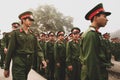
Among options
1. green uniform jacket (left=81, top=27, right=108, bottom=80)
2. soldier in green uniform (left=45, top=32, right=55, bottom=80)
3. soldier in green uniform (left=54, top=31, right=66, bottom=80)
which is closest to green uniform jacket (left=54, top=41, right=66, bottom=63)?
soldier in green uniform (left=54, top=31, right=66, bottom=80)

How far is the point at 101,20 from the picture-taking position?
17.5 ft

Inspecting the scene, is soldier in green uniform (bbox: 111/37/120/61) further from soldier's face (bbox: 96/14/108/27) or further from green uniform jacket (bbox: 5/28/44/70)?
soldier's face (bbox: 96/14/108/27)

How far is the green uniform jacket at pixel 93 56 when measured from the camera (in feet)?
16.6

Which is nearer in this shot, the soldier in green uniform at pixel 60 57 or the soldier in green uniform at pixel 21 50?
the soldier in green uniform at pixel 21 50

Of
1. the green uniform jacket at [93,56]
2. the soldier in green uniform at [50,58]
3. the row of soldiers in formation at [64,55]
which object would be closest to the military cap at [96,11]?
the green uniform jacket at [93,56]

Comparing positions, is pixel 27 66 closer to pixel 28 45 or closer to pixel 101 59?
pixel 28 45

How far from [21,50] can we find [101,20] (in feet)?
7.93

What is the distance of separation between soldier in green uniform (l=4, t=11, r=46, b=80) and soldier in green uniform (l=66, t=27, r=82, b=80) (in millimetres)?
3392

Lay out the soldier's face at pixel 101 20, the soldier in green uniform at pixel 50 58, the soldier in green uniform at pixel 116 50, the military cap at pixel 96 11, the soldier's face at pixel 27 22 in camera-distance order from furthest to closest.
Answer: the soldier in green uniform at pixel 116 50 < the soldier in green uniform at pixel 50 58 < the soldier's face at pixel 27 22 < the military cap at pixel 96 11 < the soldier's face at pixel 101 20

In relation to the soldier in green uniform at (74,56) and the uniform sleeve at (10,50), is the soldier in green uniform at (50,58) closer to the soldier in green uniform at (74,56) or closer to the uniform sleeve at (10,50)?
the soldier in green uniform at (74,56)

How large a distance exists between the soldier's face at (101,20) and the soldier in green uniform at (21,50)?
7.66 feet

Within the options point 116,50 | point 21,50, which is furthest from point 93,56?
point 116,50

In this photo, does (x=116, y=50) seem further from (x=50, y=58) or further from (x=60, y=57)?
(x=60, y=57)

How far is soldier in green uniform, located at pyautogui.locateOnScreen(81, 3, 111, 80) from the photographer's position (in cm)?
505
